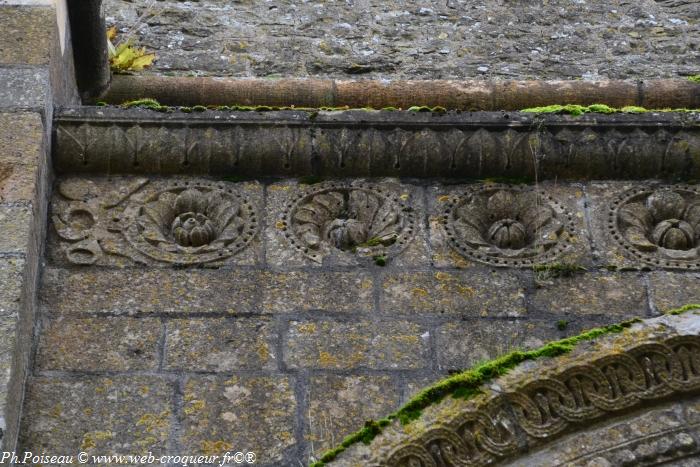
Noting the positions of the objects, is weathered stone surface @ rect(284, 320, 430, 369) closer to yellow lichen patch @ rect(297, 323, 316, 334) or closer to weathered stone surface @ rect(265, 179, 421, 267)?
yellow lichen patch @ rect(297, 323, 316, 334)

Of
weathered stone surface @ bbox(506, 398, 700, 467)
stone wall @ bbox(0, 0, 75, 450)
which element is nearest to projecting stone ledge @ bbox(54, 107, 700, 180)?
stone wall @ bbox(0, 0, 75, 450)

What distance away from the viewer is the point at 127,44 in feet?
27.0

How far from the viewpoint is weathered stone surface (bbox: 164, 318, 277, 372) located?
5.66 meters

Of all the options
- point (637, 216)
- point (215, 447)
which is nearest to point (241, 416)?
point (215, 447)

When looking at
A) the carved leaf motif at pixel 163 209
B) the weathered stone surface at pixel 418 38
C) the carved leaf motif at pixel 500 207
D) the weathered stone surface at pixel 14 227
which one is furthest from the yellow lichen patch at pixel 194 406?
the weathered stone surface at pixel 418 38

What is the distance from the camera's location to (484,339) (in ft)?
19.1

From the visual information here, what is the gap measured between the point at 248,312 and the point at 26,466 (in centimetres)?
111

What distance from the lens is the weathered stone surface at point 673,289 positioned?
599cm

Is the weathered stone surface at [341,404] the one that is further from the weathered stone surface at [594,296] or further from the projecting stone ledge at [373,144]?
the projecting stone ledge at [373,144]

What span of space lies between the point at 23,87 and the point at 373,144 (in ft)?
5.13

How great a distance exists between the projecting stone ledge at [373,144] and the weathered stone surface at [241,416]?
50.1 inches

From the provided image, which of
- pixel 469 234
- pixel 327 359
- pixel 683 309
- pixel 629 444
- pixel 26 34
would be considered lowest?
pixel 629 444

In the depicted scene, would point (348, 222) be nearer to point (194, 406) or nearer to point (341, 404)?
point (341, 404)

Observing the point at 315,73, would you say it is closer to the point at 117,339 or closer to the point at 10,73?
the point at 10,73
